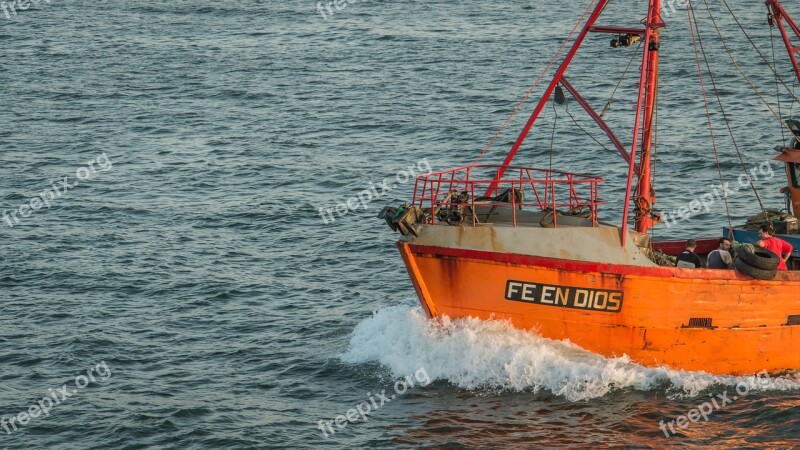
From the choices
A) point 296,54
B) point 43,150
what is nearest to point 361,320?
point 43,150

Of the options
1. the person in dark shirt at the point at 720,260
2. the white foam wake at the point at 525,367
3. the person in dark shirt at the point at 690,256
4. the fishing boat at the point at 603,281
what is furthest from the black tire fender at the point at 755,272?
the white foam wake at the point at 525,367

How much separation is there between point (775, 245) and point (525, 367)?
6.00 metres

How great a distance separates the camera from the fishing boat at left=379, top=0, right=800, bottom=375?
77.2 ft

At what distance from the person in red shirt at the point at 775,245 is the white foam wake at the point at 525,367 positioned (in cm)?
259

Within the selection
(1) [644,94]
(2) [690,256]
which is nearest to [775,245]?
(2) [690,256]

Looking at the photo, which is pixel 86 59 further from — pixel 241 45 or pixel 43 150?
pixel 43 150

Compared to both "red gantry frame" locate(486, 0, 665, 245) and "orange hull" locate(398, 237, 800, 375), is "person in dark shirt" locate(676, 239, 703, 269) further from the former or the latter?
"orange hull" locate(398, 237, 800, 375)

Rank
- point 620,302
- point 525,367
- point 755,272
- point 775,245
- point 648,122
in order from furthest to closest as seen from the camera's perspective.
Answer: point 775,245
point 648,122
point 525,367
point 755,272
point 620,302

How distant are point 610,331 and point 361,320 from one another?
7501 millimetres

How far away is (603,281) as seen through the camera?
2348cm

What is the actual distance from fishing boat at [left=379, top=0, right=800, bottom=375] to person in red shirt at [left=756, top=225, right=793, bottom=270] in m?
0.72

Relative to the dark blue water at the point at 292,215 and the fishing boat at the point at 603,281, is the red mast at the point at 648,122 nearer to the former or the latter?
the fishing boat at the point at 603,281

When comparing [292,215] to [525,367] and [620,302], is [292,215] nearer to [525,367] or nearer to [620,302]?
[525,367]

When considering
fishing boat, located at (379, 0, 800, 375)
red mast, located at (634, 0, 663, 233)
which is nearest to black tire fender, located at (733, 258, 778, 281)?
fishing boat, located at (379, 0, 800, 375)
